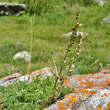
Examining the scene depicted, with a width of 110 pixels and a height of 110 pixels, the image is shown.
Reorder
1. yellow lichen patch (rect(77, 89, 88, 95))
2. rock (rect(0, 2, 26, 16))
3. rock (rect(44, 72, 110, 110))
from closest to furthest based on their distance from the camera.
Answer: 1. rock (rect(44, 72, 110, 110))
2. yellow lichen patch (rect(77, 89, 88, 95))
3. rock (rect(0, 2, 26, 16))

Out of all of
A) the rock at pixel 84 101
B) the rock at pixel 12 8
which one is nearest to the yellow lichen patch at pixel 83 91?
the rock at pixel 84 101

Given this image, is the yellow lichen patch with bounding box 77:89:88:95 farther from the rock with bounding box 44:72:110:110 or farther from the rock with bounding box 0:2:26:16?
A: the rock with bounding box 0:2:26:16

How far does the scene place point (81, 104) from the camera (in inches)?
112

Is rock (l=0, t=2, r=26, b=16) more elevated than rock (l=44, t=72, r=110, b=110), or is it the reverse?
rock (l=44, t=72, r=110, b=110)

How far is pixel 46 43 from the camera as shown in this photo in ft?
32.7

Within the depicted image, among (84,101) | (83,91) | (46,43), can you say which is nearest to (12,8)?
(46,43)

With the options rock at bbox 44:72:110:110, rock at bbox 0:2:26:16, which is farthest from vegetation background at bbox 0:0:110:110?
rock at bbox 0:2:26:16

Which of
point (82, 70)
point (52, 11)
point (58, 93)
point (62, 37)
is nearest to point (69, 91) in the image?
point (58, 93)

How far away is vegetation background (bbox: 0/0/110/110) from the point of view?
3076mm

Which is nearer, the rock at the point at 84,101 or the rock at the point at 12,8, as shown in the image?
the rock at the point at 84,101

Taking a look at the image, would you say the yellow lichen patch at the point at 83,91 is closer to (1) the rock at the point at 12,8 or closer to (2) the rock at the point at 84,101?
(2) the rock at the point at 84,101

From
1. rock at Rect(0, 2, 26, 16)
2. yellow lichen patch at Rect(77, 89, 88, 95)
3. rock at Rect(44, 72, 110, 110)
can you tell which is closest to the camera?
rock at Rect(44, 72, 110, 110)

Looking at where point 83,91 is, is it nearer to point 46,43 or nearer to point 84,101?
point 84,101

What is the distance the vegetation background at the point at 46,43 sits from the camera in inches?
121
